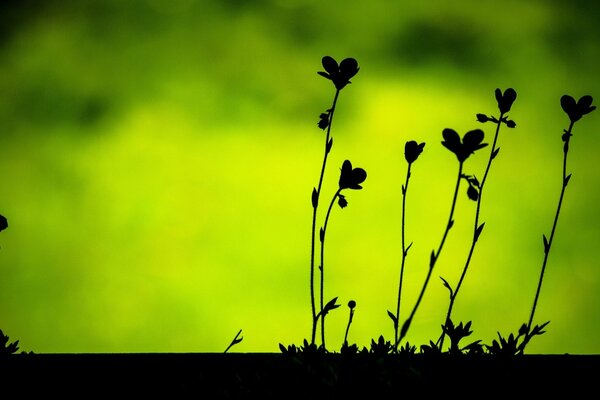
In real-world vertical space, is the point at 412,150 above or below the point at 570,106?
below

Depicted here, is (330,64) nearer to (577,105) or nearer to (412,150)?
(412,150)

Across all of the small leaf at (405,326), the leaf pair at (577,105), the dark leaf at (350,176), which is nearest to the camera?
the small leaf at (405,326)

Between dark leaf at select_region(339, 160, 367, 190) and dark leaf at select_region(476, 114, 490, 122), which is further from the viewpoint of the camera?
dark leaf at select_region(476, 114, 490, 122)

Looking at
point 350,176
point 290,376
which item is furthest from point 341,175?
point 290,376

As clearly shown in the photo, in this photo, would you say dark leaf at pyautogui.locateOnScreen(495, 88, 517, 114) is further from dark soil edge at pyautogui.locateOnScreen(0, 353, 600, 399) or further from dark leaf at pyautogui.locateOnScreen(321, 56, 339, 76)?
dark soil edge at pyautogui.locateOnScreen(0, 353, 600, 399)

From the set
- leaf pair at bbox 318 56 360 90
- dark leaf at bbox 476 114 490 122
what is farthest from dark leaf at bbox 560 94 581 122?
leaf pair at bbox 318 56 360 90

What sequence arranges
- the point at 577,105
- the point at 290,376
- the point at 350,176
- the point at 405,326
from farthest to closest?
the point at 577,105 → the point at 350,176 → the point at 290,376 → the point at 405,326

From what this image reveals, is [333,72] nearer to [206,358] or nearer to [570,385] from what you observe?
[206,358]

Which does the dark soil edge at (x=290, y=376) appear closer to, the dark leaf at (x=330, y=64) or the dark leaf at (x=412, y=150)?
the dark leaf at (x=412, y=150)

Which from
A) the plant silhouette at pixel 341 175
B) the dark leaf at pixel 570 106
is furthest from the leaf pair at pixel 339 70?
the dark leaf at pixel 570 106

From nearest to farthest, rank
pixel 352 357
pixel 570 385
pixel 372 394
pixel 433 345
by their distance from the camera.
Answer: pixel 372 394 < pixel 570 385 < pixel 352 357 < pixel 433 345

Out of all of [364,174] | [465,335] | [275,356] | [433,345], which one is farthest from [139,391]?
[465,335]
